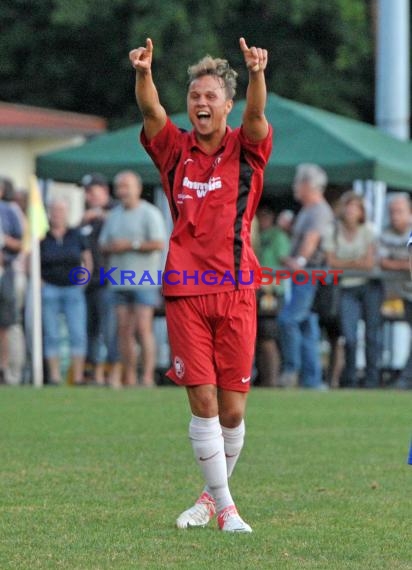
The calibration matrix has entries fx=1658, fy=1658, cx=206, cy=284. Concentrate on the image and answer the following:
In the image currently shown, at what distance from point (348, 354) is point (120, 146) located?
14.1 feet

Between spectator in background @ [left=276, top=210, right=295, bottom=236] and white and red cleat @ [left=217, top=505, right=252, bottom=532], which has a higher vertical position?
spectator in background @ [left=276, top=210, right=295, bottom=236]

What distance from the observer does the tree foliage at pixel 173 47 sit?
111 feet

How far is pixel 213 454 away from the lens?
7578 mm

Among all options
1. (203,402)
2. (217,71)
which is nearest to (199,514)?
(203,402)

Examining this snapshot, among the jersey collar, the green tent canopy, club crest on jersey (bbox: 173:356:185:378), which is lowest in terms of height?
club crest on jersey (bbox: 173:356:185:378)

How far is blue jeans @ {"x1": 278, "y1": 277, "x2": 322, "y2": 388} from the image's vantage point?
1731cm

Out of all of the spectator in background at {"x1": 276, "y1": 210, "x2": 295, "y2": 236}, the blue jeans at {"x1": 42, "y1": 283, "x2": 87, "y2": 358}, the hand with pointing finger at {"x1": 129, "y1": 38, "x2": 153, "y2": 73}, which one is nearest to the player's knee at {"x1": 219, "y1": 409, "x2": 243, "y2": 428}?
the hand with pointing finger at {"x1": 129, "y1": 38, "x2": 153, "y2": 73}

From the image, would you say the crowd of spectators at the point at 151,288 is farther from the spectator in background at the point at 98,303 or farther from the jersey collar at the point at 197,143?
the jersey collar at the point at 197,143

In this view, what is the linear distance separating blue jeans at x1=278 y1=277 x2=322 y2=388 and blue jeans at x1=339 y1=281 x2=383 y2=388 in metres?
0.45

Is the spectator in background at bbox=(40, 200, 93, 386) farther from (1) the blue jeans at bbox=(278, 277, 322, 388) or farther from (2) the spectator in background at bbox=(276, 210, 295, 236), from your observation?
(2) the spectator in background at bbox=(276, 210, 295, 236)

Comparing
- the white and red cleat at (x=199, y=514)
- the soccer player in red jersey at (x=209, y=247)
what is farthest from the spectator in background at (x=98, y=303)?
the soccer player in red jersey at (x=209, y=247)

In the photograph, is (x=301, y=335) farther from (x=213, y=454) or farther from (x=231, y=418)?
(x=213, y=454)

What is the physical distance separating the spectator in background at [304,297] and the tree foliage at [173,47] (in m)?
16.5

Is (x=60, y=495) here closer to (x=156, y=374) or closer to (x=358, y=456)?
→ (x=358, y=456)
